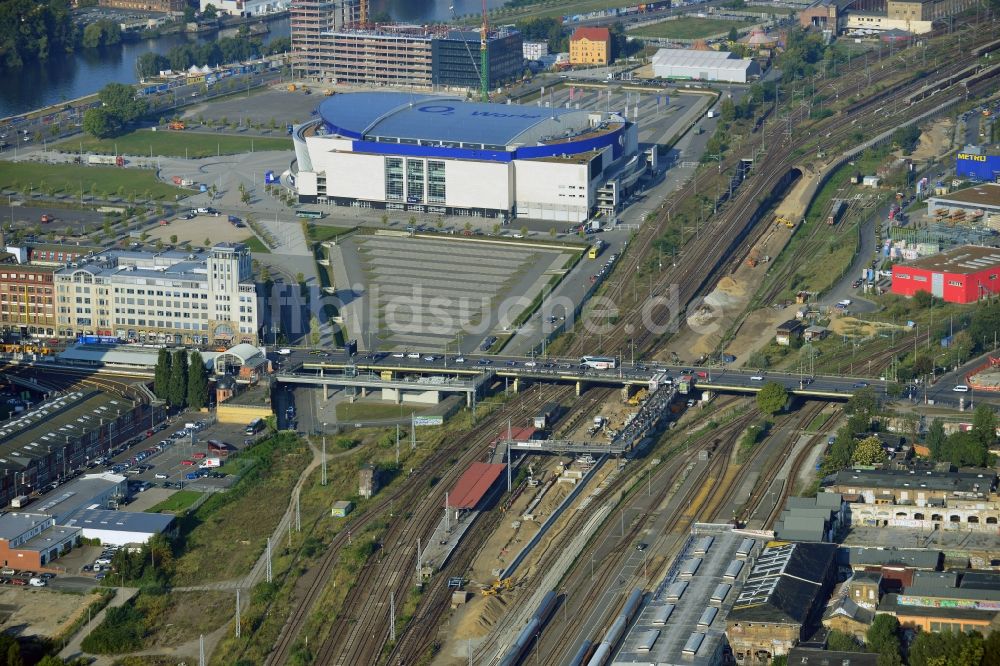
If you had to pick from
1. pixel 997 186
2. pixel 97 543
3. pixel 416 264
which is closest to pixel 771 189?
pixel 997 186

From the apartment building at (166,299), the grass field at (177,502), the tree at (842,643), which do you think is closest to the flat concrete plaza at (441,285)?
the apartment building at (166,299)

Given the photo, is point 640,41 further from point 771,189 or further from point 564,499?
point 564,499

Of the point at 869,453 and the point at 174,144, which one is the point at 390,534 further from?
the point at 174,144

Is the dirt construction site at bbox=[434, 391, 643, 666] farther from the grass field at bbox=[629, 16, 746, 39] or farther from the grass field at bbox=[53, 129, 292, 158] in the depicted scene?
the grass field at bbox=[629, 16, 746, 39]

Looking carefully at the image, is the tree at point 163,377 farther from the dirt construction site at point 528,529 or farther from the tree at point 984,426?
the tree at point 984,426

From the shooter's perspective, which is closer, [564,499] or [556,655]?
[556,655]

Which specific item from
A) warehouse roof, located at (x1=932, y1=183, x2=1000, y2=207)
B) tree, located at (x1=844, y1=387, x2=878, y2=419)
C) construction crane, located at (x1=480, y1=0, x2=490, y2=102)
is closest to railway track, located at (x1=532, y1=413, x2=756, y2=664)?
tree, located at (x1=844, y1=387, x2=878, y2=419)
